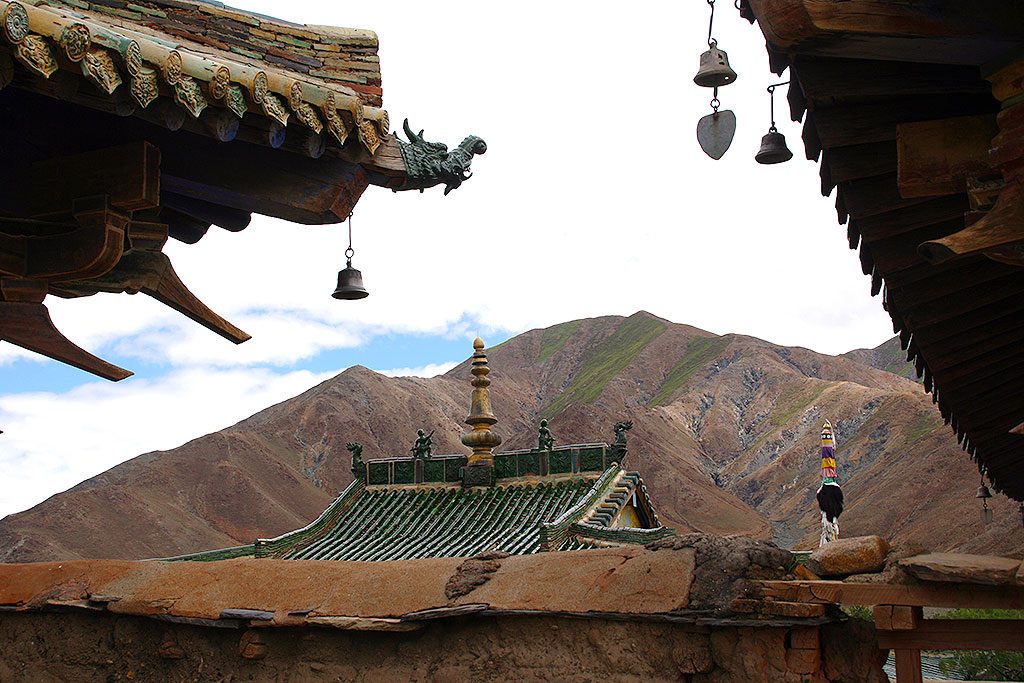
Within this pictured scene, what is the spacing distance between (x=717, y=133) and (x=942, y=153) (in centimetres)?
129

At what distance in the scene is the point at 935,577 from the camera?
3.73m

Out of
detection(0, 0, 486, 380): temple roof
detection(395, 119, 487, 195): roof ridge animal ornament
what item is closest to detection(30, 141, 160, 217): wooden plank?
detection(0, 0, 486, 380): temple roof

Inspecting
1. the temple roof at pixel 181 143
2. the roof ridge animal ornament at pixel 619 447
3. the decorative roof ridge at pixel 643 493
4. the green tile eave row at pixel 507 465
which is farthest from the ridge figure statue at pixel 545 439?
the temple roof at pixel 181 143

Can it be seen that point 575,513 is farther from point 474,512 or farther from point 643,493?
point 643,493

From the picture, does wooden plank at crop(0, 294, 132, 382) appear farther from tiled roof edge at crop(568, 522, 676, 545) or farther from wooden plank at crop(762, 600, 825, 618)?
tiled roof edge at crop(568, 522, 676, 545)

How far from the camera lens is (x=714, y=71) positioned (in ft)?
16.7

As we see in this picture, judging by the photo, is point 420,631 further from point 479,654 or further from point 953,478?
point 953,478

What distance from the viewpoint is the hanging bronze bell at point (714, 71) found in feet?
16.8

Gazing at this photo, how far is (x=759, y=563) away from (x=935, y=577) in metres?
0.63

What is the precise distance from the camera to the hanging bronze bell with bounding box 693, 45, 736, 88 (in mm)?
5105

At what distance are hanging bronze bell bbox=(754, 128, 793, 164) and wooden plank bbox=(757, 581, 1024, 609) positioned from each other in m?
2.18

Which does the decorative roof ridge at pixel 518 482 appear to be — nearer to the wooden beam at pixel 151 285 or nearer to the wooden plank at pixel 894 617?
the wooden beam at pixel 151 285

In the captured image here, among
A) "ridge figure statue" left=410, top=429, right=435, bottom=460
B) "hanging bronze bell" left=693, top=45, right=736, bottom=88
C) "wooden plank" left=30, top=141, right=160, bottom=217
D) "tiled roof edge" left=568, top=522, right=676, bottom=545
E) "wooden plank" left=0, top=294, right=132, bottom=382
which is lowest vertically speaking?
"tiled roof edge" left=568, top=522, right=676, bottom=545

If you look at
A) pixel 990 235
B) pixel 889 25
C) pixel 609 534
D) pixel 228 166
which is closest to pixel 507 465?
pixel 609 534
